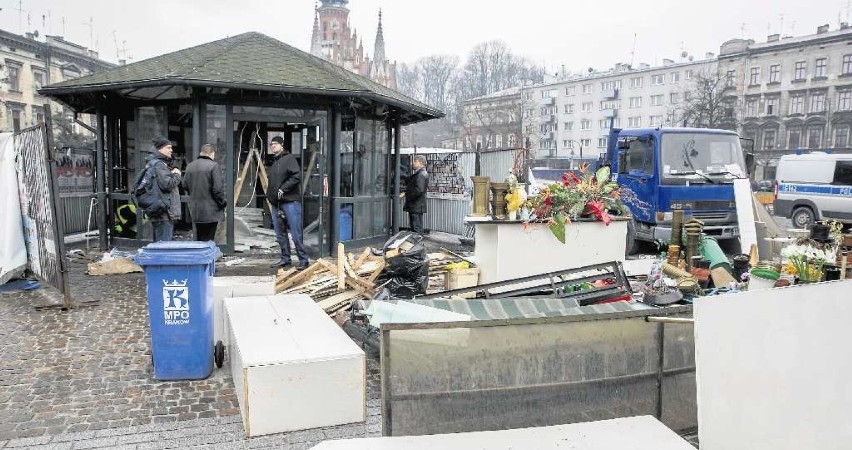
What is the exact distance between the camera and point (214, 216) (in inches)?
360

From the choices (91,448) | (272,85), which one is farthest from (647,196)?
(91,448)

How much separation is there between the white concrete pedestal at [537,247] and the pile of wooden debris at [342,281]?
0.64m

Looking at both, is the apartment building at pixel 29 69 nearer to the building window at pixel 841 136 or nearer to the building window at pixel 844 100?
the building window at pixel 841 136

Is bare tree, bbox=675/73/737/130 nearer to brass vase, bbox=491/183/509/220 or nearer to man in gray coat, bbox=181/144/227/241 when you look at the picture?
brass vase, bbox=491/183/509/220

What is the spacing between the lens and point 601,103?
8338 centimetres

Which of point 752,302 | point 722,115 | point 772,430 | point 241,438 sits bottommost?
point 241,438

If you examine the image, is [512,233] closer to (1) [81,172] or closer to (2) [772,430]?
(2) [772,430]

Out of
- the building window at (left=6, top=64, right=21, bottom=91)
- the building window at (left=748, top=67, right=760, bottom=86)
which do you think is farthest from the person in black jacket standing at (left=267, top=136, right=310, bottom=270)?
the building window at (left=748, top=67, right=760, bottom=86)

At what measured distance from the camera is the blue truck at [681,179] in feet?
38.3

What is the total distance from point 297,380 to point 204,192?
225 inches

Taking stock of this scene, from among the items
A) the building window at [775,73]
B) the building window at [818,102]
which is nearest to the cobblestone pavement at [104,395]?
the building window at [818,102]

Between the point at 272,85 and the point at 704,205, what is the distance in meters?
8.48

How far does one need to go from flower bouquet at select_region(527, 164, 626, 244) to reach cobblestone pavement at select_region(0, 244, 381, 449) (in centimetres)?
303

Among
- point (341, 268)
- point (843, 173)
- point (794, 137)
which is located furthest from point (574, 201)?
point (794, 137)
